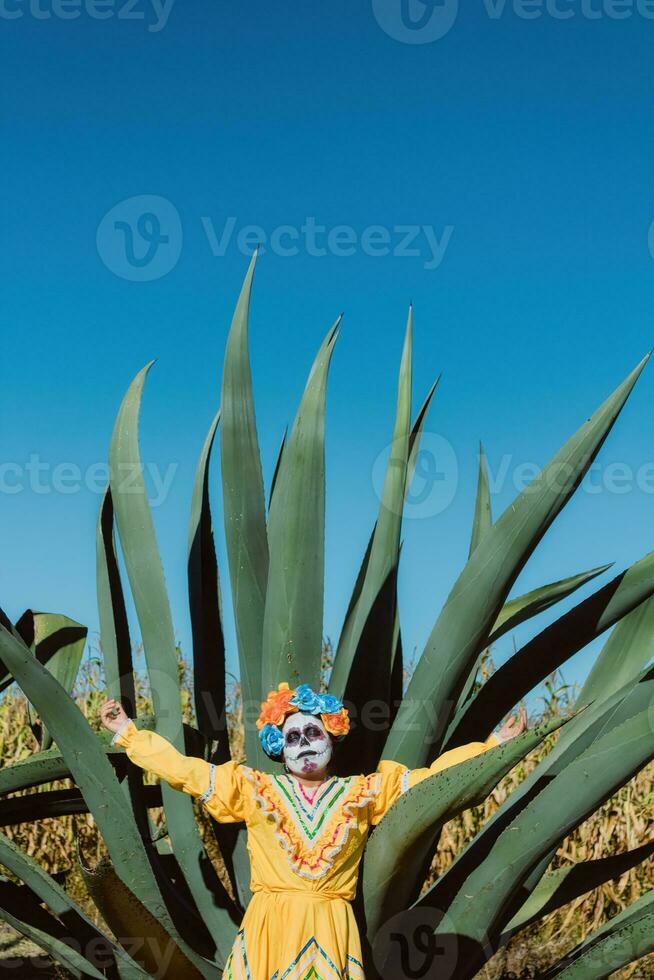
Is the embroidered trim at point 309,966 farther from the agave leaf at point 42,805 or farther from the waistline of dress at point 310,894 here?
the agave leaf at point 42,805

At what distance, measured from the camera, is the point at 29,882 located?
242cm

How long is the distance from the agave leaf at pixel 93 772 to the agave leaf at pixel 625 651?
1.17m

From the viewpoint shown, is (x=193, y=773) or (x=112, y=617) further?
(x=112, y=617)

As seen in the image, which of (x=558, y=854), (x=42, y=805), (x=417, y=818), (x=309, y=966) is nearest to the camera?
(x=417, y=818)

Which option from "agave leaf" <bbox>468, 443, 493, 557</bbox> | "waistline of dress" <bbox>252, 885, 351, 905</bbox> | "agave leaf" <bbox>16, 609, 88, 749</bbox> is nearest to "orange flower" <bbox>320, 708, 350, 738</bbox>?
"waistline of dress" <bbox>252, 885, 351, 905</bbox>

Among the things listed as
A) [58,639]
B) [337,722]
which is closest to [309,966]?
[337,722]

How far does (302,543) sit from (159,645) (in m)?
0.52

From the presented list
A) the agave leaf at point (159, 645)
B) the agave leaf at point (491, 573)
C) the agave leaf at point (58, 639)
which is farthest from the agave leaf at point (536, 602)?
the agave leaf at point (58, 639)

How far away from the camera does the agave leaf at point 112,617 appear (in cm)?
279

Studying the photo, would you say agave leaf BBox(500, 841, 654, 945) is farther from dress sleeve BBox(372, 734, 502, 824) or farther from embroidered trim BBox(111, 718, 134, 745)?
embroidered trim BBox(111, 718, 134, 745)

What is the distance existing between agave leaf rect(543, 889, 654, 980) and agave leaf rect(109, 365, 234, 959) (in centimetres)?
82

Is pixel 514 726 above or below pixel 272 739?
below

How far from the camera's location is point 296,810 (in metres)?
2.41

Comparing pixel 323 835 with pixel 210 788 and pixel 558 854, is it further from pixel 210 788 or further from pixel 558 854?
pixel 558 854
